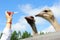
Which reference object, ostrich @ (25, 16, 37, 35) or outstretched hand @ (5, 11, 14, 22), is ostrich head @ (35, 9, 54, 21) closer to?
ostrich @ (25, 16, 37, 35)

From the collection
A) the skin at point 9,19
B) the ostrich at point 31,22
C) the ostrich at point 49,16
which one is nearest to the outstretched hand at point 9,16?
the skin at point 9,19

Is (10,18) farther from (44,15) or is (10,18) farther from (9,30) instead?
(44,15)

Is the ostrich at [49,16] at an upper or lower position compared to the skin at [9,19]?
upper

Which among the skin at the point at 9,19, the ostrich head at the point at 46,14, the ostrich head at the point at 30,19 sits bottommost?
the skin at the point at 9,19

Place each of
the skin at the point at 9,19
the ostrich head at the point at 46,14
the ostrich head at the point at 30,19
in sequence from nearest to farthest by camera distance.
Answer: the skin at the point at 9,19 → the ostrich head at the point at 30,19 → the ostrich head at the point at 46,14

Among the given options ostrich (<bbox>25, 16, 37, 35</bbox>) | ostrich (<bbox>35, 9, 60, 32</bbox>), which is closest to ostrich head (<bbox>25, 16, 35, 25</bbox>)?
ostrich (<bbox>25, 16, 37, 35</bbox>)

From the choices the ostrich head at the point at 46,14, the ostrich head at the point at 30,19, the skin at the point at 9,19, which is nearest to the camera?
the skin at the point at 9,19

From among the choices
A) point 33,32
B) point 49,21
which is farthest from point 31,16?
point 49,21

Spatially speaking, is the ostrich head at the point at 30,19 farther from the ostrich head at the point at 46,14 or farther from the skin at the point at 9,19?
the skin at the point at 9,19

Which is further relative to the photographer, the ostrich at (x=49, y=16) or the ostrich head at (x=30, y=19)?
the ostrich at (x=49, y=16)

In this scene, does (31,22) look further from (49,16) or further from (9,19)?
(9,19)

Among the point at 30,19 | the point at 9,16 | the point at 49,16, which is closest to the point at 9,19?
the point at 9,16

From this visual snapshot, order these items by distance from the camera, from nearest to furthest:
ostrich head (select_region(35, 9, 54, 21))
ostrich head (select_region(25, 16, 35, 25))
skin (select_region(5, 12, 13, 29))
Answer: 1. skin (select_region(5, 12, 13, 29))
2. ostrich head (select_region(25, 16, 35, 25))
3. ostrich head (select_region(35, 9, 54, 21))

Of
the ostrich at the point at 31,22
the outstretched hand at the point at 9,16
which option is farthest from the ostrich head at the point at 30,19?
the outstretched hand at the point at 9,16
